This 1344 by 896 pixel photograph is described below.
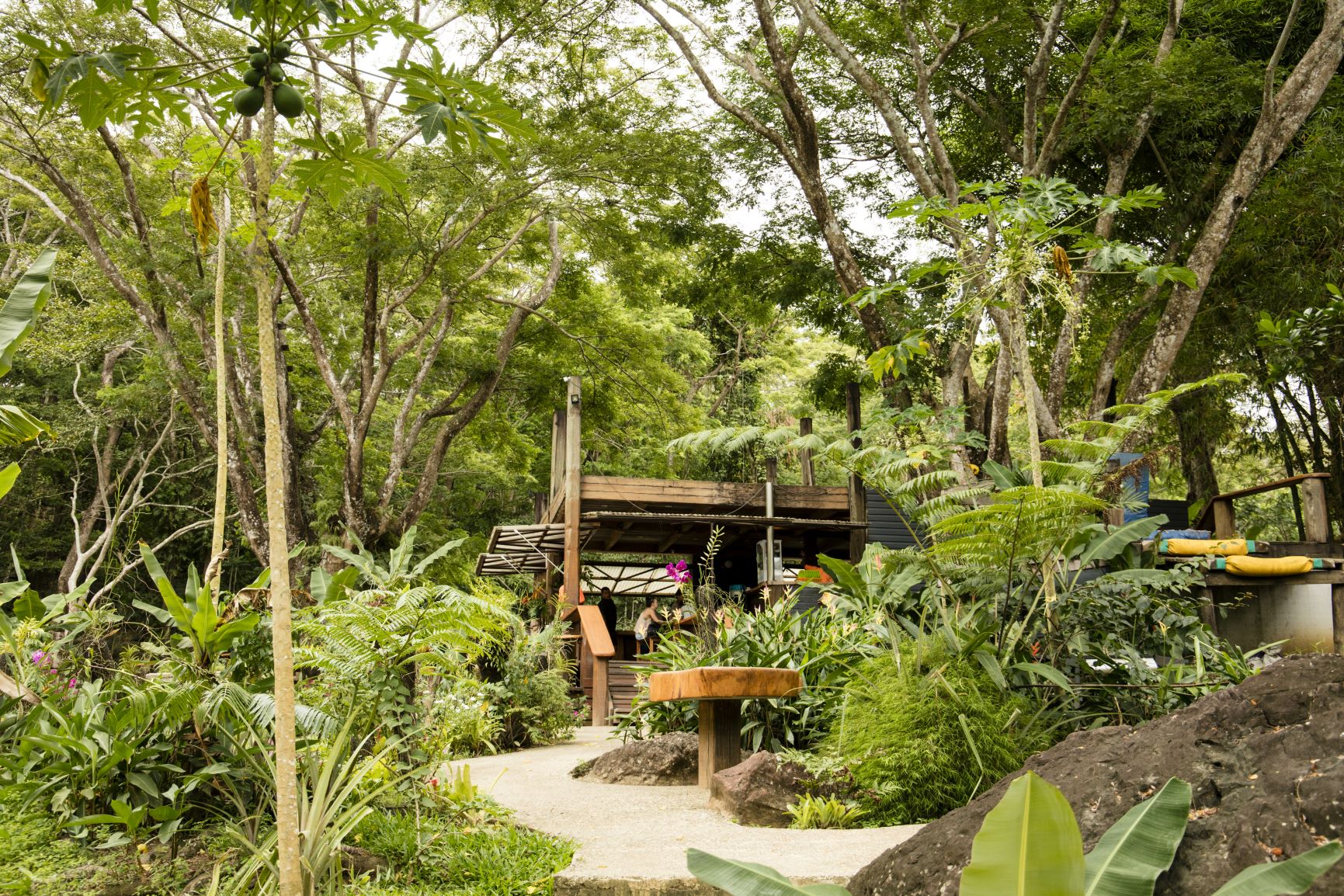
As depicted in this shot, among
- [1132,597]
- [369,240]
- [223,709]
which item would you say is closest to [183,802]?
[223,709]

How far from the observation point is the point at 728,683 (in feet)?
16.8

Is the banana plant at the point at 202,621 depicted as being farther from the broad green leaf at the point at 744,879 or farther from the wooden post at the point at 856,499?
the wooden post at the point at 856,499

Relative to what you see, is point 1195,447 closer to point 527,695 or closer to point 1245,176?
point 1245,176

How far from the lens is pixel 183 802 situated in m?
3.71

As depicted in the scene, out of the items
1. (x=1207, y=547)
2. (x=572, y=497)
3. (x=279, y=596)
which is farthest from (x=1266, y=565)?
(x=279, y=596)

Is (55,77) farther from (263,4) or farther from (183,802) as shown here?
(183,802)

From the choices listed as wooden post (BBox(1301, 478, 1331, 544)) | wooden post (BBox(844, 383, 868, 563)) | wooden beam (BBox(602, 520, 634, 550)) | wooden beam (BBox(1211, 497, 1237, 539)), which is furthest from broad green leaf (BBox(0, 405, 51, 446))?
wooden post (BBox(1301, 478, 1331, 544))

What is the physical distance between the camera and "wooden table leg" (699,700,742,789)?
5609 mm

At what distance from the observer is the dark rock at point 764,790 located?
15.0ft

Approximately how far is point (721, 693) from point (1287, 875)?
3.43 m

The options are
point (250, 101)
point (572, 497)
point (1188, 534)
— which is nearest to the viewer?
point (250, 101)

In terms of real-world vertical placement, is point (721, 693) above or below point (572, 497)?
below

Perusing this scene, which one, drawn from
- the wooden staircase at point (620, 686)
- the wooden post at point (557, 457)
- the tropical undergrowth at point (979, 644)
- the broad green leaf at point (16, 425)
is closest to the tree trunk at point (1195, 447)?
the wooden staircase at point (620, 686)

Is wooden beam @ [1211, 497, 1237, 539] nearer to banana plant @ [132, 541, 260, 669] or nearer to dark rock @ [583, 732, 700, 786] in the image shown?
dark rock @ [583, 732, 700, 786]
